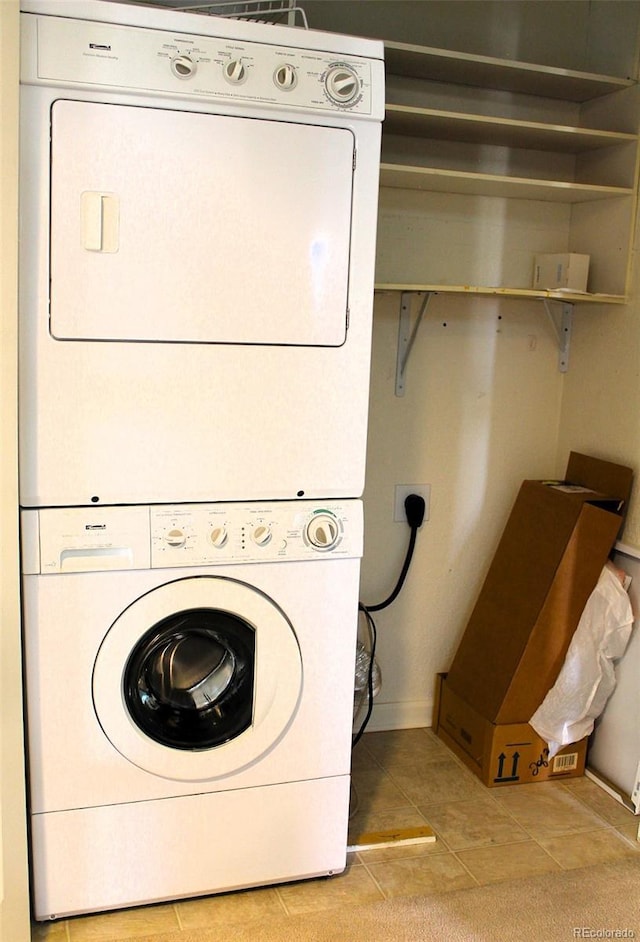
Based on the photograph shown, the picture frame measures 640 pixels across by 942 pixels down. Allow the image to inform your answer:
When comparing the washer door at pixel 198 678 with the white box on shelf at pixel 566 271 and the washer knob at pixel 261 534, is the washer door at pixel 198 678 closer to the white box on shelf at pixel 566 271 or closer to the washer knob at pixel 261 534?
the washer knob at pixel 261 534

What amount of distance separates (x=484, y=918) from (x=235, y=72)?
1924 millimetres

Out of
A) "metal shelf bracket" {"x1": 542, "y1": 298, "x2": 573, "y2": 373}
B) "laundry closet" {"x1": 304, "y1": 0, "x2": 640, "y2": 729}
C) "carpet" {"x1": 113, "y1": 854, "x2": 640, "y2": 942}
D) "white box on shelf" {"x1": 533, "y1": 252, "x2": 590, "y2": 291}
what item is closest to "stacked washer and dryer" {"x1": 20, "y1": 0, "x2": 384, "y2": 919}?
"carpet" {"x1": 113, "y1": 854, "x2": 640, "y2": 942}

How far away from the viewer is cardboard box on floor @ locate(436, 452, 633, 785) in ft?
8.61

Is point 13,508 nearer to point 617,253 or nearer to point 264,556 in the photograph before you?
point 264,556

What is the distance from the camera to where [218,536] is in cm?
196

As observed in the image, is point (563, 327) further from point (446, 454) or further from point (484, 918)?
point (484, 918)

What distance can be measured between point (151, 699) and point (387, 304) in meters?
1.39

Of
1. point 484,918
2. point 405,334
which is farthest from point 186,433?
point 484,918

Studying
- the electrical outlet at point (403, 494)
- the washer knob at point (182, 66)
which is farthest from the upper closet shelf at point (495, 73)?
the electrical outlet at point (403, 494)

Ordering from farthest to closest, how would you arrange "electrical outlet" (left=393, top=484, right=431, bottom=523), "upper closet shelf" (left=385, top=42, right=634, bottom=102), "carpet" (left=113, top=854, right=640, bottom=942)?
"electrical outlet" (left=393, top=484, right=431, bottom=523)
"upper closet shelf" (left=385, top=42, right=634, bottom=102)
"carpet" (left=113, top=854, right=640, bottom=942)

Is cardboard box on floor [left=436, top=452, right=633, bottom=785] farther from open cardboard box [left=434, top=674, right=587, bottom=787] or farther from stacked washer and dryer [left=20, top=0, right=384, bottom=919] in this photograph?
stacked washer and dryer [left=20, top=0, right=384, bottom=919]

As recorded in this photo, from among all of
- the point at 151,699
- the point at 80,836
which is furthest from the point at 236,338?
the point at 80,836

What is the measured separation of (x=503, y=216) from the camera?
2836 mm

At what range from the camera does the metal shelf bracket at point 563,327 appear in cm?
292
